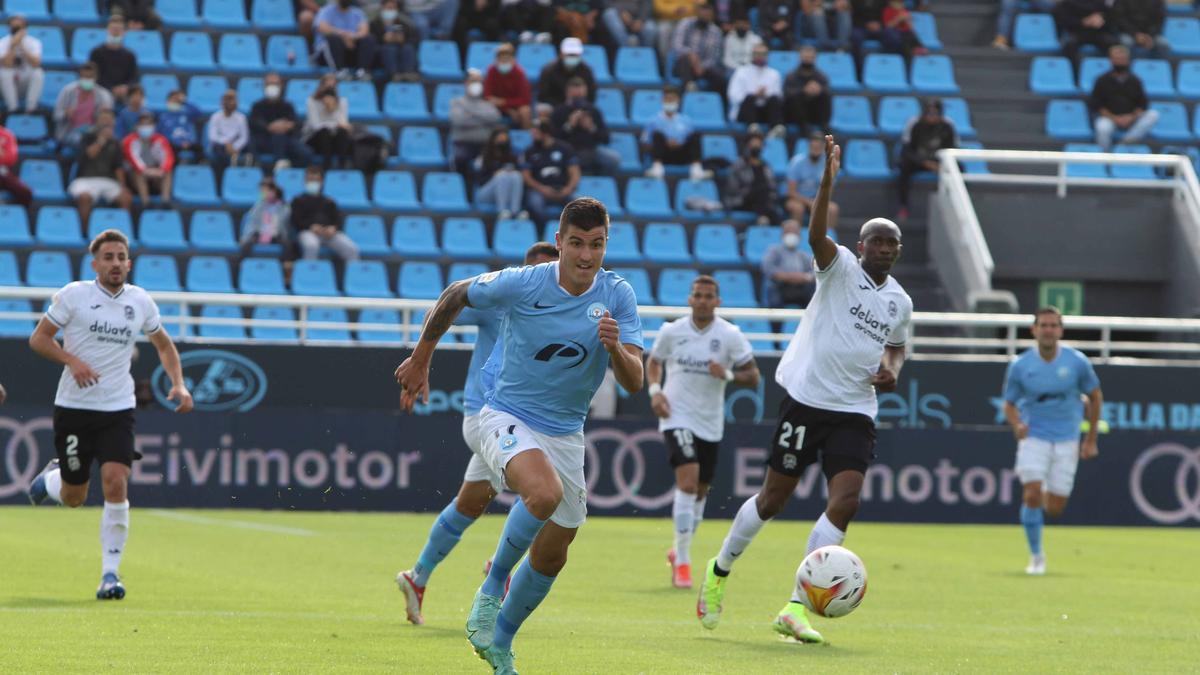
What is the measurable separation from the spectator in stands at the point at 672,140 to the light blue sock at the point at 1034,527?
434 inches

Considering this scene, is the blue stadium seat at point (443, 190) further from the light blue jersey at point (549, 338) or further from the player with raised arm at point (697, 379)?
the light blue jersey at point (549, 338)

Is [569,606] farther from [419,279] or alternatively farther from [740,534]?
[419,279]

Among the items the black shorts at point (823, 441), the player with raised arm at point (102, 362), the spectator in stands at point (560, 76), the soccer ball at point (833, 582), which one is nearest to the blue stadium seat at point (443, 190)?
the spectator in stands at point (560, 76)

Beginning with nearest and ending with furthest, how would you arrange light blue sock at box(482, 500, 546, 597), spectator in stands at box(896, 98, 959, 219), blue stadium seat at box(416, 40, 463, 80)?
1. light blue sock at box(482, 500, 546, 597)
2. spectator in stands at box(896, 98, 959, 219)
3. blue stadium seat at box(416, 40, 463, 80)

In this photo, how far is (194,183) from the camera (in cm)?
2639

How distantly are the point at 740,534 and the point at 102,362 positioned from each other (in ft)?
15.6

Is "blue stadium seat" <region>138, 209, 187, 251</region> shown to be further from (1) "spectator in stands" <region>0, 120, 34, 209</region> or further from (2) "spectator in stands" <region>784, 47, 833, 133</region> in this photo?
(2) "spectator in stands" <region>784, 47, 833, 133</region>

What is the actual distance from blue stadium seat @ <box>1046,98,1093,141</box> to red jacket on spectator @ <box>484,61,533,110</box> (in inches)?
343

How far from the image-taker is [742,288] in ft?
86.5

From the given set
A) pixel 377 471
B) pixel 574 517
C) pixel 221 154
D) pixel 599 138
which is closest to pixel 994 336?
pixel 599 138

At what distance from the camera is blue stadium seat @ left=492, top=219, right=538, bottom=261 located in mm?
26109

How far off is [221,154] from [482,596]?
736 inches

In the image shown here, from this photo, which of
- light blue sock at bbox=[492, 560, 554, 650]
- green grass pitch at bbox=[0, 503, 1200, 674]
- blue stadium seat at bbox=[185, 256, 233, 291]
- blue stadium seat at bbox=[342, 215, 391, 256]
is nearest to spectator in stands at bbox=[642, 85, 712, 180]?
blue stadium seat at bbox=[342, 215, 391, 256]

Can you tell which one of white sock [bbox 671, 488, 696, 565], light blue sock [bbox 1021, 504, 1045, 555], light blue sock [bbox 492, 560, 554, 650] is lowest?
light blue sock [bbox 1021, 504, 1045, 555]
